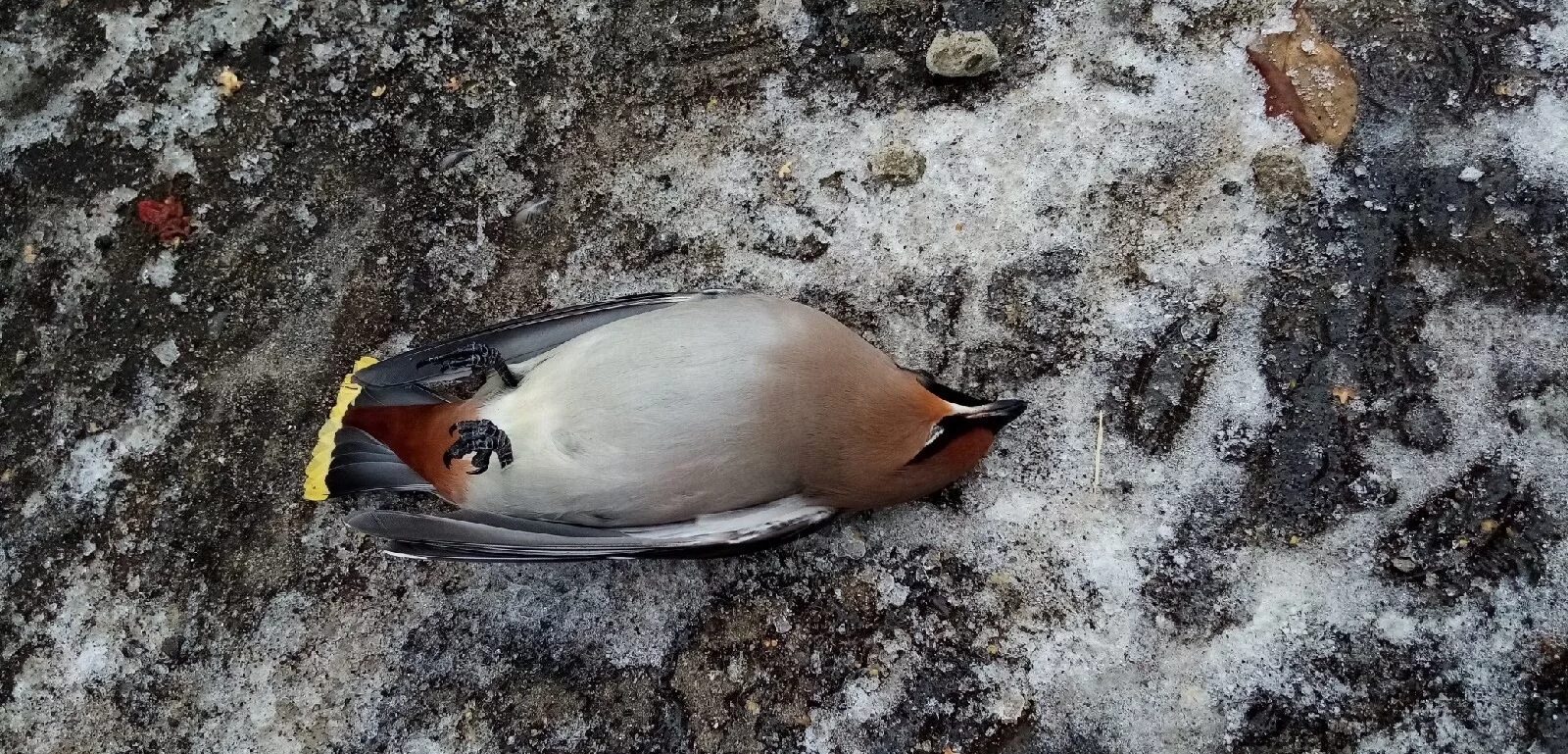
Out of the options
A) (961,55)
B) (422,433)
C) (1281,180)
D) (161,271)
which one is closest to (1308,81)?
(1281,180)

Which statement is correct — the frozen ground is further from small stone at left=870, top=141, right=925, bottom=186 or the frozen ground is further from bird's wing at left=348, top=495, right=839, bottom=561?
bird's wing at left=348, top=495, right=839, bottom=561

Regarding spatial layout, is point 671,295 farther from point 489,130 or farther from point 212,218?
point 212,218

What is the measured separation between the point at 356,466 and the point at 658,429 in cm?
128

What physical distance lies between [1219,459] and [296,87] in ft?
12.1

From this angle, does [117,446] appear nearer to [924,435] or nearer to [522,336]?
[522,336]

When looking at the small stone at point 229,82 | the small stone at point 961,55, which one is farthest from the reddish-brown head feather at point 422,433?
the small stone at point 961,55

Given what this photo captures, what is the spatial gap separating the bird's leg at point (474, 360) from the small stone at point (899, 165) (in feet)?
5.01

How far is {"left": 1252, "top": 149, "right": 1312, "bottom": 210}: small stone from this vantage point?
3.33 m

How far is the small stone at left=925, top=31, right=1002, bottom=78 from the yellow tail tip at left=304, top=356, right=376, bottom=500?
2315 mm

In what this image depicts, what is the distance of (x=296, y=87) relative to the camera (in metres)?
3.67

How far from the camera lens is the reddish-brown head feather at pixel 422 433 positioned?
3.06 m

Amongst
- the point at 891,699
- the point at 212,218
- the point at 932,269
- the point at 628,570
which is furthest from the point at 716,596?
the point at 212,218

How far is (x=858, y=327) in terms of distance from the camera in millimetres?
3463

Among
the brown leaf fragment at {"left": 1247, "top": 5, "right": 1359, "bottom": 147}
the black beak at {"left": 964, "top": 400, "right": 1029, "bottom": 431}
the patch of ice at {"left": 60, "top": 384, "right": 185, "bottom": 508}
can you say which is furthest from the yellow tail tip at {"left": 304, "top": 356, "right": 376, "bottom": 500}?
the brown leaf fragment at {"left": 1247, "top": 5, "right": 1359, "bottom": 147}
